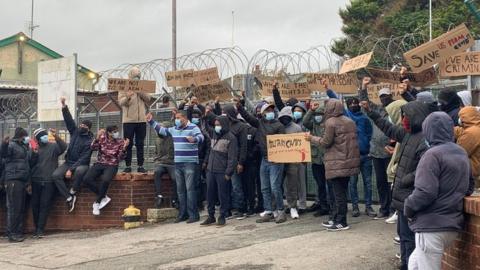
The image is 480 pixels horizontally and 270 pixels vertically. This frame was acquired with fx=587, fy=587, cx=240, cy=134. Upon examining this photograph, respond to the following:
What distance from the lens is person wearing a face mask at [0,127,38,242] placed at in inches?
389

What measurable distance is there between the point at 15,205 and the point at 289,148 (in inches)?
192

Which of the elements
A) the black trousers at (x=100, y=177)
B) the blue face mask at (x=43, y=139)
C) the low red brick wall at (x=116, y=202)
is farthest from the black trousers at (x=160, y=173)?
the blue face mask at (x=43, y=139)

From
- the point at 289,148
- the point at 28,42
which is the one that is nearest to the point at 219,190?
the point at 289,148

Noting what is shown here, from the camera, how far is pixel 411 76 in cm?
820

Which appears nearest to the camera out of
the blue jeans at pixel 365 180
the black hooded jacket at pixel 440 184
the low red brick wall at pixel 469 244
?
the black hooded jacket at pixel 440 184

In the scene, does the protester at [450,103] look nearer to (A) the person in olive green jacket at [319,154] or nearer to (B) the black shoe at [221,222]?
(A) the person in olive green jacket at [319,154]

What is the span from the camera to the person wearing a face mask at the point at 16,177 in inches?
389

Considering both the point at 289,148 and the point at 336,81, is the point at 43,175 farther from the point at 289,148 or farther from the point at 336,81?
the point at 336,81

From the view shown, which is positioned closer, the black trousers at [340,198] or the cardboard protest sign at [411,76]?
the black trousers at [340,198]

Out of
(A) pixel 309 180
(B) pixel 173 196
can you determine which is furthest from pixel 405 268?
(B) pixel 173 196

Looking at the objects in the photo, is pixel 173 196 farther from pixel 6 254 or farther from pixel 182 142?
pixel 6 254

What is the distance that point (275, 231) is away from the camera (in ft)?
26.3

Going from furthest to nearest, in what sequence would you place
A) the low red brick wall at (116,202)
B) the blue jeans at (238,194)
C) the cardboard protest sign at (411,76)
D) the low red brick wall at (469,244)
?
the low red brick wall at (116,202) → the blue jeans at (238,194) → the cardboard protest sign at (411,76) → the low red brick wall at (469,244)

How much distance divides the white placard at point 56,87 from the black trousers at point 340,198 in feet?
17.4
